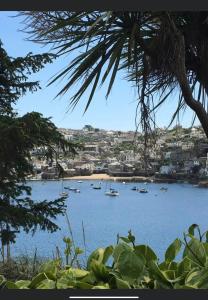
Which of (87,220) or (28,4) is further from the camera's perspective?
(87,220)

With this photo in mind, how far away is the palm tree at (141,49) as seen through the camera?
2.29m

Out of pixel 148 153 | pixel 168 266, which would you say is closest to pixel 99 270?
pixel 168 266

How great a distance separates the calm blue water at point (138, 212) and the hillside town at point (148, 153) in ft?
0.22

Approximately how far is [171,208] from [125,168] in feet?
1.02

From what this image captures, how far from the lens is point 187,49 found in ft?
9.21

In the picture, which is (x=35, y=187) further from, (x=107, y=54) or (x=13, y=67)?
(x=107, y=54)

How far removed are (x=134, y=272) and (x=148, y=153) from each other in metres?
1.25

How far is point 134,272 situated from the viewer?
1231mm

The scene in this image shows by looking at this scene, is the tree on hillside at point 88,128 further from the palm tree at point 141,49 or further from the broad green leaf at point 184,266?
the broad green leaf at point 184,266

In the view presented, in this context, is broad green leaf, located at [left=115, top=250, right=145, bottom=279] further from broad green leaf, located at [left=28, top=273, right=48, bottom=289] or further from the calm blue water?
the calm blue water

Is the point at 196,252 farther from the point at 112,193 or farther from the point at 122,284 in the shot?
the point at 112,193

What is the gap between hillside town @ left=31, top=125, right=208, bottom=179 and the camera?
238cm

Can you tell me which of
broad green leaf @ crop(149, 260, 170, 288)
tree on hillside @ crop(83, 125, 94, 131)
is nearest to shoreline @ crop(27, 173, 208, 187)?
tree on hillside @ crop(83, 125, 94, 131)
